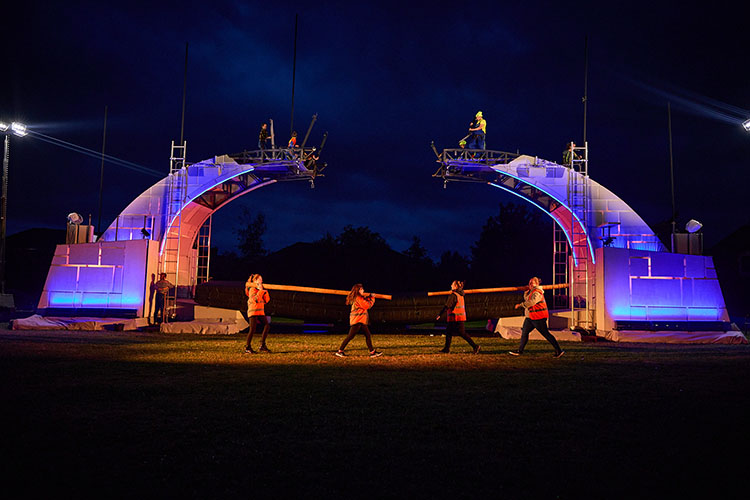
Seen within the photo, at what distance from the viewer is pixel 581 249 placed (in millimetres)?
21656

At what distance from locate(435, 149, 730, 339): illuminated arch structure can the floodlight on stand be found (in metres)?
0.99

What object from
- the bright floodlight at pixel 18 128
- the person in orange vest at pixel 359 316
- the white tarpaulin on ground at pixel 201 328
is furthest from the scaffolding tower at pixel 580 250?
the bright floodlight at pixel 18 128

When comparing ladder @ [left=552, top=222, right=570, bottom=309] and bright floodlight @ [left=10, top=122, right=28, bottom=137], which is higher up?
bright floodlight @ [left=10, top=122, right=28, bottom=137]

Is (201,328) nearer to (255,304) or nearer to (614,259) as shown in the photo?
(255,304)

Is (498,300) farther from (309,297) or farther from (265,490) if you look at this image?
(265,490)

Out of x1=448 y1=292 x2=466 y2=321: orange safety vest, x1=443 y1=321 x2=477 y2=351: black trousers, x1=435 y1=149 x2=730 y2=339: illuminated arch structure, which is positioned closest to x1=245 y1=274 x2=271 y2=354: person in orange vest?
x1=443 y1=321 x2=477 y2=351: black trousers

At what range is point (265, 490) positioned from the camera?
413 centimetres

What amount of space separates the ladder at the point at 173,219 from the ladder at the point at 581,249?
14682 mm

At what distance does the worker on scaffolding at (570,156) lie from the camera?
2080 centimetres

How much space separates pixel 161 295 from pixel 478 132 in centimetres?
1351

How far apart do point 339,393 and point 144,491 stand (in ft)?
13.7

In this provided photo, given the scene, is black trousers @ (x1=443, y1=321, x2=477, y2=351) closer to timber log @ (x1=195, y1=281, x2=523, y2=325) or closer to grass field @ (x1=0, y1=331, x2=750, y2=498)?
grass field @ (x1=0, y1=331, x2=750, y2=498)

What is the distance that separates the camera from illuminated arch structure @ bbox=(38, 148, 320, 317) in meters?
20.7

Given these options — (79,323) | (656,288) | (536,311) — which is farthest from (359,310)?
(79,323)
